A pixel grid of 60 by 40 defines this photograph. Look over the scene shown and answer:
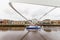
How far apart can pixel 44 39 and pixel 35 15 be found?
0.24 meters

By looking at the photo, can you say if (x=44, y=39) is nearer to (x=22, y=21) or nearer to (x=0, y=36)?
(x=22, y=21)

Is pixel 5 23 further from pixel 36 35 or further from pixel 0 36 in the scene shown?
pixel 36 35

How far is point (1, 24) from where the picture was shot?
0.90 m

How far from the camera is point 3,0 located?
1.05 meters

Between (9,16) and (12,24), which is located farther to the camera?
(9,16)

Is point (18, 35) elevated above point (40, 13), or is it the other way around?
point (40, 13)

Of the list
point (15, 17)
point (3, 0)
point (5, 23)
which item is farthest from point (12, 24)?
point (3, 0)

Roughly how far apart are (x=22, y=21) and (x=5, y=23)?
0.15 metres

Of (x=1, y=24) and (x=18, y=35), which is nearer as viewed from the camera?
(x=1, y=24)

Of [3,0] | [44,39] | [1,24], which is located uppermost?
[3,0]

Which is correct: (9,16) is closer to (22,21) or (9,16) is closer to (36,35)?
(22,21)

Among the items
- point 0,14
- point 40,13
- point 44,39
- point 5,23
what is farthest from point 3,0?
point 44,39

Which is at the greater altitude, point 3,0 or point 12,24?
point 3,0

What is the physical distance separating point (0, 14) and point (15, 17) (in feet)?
0.47
